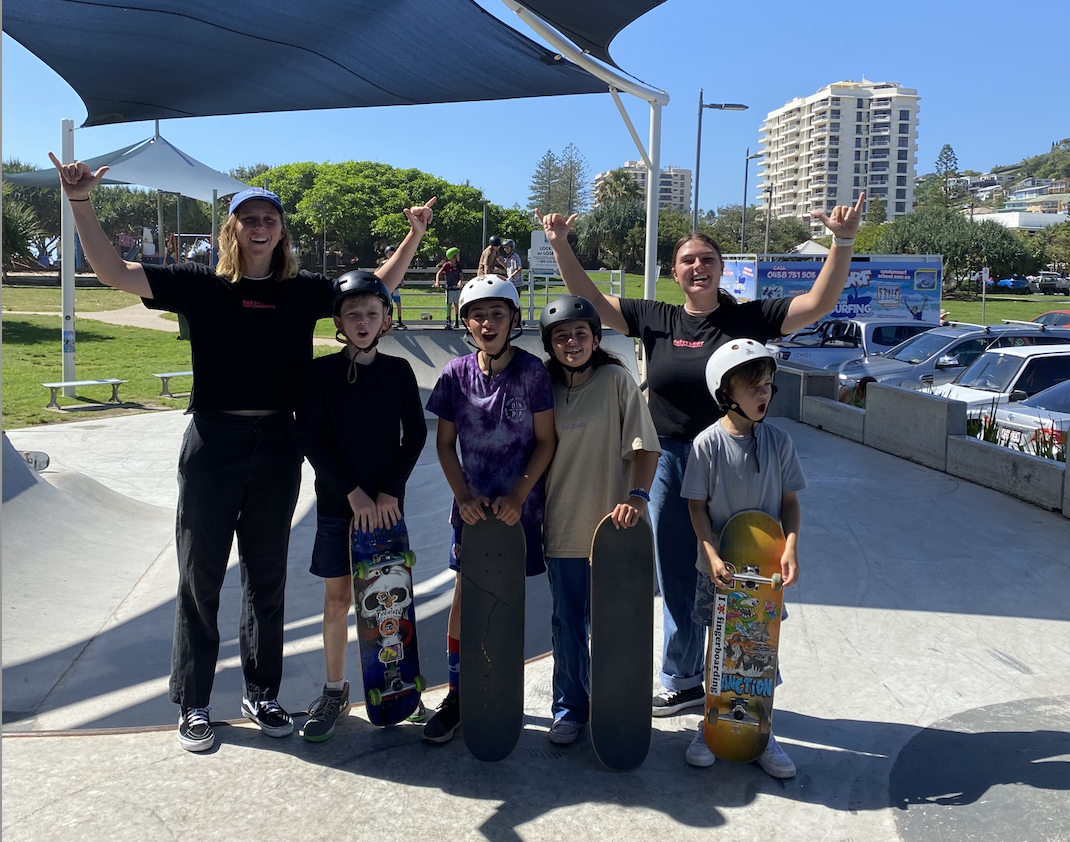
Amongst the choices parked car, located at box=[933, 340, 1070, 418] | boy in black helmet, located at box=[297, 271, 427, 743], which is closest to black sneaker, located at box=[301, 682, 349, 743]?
boy in black helmet, located at box=[297, 271, 427, 743]

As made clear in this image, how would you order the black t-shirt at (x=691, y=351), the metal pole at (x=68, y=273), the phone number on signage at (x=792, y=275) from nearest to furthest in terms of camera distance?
the black t-shirt at (x=691, y=351)
the metal pole at (x=68, y=273)
the phone number on signage at (x=792, y=275)

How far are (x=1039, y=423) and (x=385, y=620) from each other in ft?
25.9

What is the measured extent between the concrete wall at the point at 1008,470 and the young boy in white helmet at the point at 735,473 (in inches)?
191

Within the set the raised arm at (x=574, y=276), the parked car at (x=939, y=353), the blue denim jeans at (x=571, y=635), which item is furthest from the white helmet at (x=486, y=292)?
the parked car at (x=939, y=353)

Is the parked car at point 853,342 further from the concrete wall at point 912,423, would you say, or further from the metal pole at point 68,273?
the metal pole at point 68,273

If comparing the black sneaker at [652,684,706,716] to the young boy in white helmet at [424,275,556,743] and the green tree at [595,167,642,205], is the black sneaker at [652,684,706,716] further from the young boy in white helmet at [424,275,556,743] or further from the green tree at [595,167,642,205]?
the green tree at [595,167,642,205]

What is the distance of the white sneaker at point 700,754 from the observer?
3.37 metres

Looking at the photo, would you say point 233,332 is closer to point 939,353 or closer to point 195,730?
point 195,730

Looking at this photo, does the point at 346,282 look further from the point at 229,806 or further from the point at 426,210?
the point at 229,806

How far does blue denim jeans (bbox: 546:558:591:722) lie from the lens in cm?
351

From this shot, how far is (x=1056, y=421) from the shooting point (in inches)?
356

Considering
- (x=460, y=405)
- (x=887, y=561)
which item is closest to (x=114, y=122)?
(x=460, y=405)

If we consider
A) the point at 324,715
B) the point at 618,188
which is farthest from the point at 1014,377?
the point at 618,188

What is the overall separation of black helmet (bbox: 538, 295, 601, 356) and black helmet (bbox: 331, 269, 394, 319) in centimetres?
61
